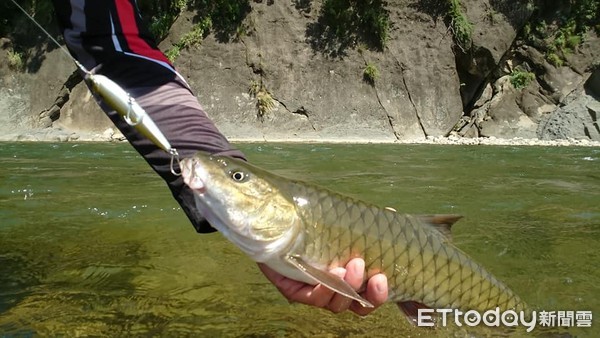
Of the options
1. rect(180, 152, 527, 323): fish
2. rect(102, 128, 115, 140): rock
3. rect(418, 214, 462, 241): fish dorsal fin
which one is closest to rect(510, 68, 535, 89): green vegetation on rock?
rect(102, 128, 115, 140): rock

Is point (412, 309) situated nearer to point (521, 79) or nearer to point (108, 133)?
point (108, 133)

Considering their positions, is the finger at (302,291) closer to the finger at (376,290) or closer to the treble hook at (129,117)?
the finger at (376,290)

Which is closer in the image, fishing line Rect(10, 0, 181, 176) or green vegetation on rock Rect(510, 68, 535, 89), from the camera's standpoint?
fishing line Rect(10, 0, 181, 176)

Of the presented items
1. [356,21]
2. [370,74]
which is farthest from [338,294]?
[356,21]

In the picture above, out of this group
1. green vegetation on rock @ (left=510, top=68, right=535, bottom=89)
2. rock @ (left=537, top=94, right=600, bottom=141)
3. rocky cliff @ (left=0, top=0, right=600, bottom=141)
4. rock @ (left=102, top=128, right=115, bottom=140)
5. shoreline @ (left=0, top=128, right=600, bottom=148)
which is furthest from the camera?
green vegetation on rock @ (left=510, top=68, right=535, bottom=89)

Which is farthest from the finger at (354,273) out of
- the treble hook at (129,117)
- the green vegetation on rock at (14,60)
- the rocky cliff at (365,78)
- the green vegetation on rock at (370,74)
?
the green vegetation on rock at (14,60)

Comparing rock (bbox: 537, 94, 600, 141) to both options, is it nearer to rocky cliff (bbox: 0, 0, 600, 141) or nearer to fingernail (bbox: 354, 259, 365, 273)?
rocky cliff (bbox: 0, 0, 600, 141)

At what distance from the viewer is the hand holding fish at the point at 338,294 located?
1.99 metres

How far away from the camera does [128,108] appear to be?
1.99m

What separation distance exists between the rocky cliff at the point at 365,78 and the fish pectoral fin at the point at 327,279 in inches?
581

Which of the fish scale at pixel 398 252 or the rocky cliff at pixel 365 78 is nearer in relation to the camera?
the fish scale at pixel 398 252

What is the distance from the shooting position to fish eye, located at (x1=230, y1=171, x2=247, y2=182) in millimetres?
A: 1882

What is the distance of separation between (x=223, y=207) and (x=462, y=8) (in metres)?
18.4

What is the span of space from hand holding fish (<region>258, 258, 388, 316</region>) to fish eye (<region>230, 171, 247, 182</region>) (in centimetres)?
41
